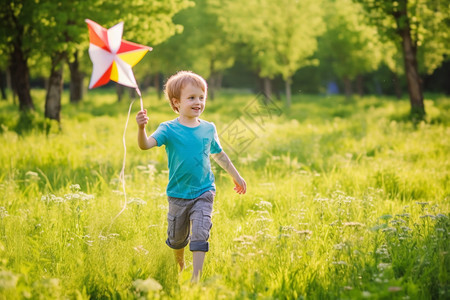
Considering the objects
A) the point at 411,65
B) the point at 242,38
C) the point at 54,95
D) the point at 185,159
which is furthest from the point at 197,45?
the point at 185,159

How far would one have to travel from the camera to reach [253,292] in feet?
9.53

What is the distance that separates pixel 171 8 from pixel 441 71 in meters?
41.0

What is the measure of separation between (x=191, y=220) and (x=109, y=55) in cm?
143

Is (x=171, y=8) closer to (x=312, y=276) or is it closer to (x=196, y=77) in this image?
(x=196, y=77)

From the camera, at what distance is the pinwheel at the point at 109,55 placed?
3061 millimetres

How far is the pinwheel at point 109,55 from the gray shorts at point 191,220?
3.18 ft

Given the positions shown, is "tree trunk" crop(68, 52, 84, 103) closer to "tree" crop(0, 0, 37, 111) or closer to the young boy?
"tree" crop(0, 0, 37, 111)

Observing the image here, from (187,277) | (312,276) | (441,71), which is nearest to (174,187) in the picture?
(187,277)

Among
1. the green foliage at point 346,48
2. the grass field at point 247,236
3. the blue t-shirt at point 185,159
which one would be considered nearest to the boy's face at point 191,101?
the blue t-shirt at point 185,159

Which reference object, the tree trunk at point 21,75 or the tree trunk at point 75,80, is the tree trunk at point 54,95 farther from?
the tree trunk at point 75,80

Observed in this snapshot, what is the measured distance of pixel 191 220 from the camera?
11.0 ft

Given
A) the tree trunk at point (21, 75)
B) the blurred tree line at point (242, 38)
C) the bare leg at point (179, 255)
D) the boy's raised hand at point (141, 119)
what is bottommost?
the bare leg at point (179, 255)

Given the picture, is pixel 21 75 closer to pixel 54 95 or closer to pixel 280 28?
pixel 54 95

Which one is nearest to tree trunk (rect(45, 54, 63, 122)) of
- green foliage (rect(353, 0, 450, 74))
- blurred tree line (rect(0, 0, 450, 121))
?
blurred tree line (rect(0, 0, 450, 121))
